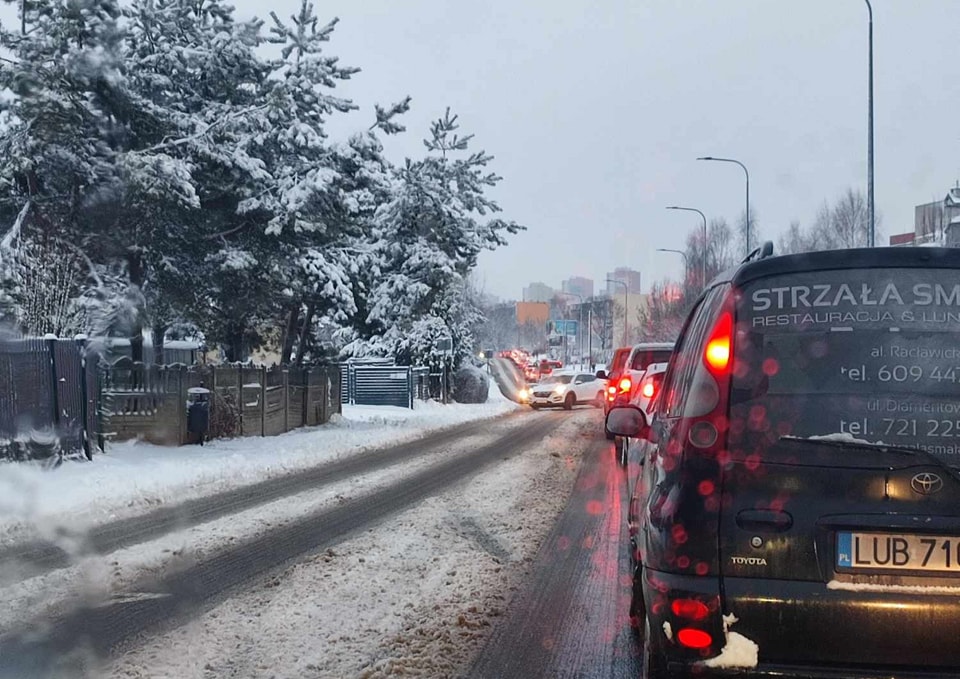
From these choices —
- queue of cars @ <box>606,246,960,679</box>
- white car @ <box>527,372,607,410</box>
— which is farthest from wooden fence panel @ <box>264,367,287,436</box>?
queue of cars @ <box>606,246,960,679</box>

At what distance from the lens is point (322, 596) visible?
6605 mm

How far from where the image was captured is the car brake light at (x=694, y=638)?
10.3ft

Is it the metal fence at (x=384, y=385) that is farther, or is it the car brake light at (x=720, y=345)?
the metal fence at (x=384, y=385)

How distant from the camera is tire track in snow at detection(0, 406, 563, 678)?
5.25 meters

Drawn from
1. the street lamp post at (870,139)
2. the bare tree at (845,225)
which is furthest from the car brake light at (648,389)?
the bare tree at (845,225)

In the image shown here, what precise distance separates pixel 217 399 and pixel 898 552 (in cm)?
1762

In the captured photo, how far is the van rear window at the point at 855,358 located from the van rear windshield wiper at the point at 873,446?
2 centimetres

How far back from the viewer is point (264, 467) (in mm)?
15375

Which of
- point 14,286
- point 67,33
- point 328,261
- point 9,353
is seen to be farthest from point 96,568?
point 328,261

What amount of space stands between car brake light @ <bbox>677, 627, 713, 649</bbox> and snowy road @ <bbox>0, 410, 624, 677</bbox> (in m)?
2.16

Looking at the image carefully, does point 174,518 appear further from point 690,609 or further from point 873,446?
point 873,446

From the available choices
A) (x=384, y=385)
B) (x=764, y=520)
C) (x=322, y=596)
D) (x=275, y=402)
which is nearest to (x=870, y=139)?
(x=275, y=402)

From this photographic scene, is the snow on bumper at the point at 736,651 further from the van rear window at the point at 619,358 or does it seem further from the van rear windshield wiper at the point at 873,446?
the van rear window at the point at 619,358

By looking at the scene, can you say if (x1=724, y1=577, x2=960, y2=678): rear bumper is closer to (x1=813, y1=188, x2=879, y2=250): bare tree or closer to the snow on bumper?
the snow on bumper
